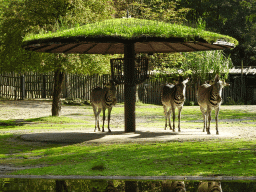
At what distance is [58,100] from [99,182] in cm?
1655

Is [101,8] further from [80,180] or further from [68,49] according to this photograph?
[80,180]

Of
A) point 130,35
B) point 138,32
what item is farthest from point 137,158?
point 138,32

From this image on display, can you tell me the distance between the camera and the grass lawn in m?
10.3

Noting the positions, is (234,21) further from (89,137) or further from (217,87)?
(89,137)

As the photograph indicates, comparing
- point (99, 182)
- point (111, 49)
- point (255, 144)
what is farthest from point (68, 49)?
point (99, 182)

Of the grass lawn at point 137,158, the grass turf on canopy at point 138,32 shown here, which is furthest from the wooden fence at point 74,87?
the grass lawn at point 137,158

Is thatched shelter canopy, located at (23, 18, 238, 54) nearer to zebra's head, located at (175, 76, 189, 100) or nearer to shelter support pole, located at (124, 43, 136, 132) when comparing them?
shelter support pole, located at (124, 43, 136, 132)

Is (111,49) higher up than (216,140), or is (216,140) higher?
(111,49)

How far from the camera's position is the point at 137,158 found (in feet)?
38.2

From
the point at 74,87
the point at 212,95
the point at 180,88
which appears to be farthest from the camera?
the point at 74,87

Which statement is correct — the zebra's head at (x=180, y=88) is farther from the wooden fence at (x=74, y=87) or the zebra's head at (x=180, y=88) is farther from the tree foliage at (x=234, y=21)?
the tree foliage at (x=234, y=21)

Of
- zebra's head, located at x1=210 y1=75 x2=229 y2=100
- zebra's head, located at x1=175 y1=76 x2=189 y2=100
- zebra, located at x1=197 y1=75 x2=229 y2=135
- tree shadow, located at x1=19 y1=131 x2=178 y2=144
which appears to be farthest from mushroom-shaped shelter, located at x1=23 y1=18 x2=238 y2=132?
zebra's head, located at x1=175 y1=76 x2=189 y2=100

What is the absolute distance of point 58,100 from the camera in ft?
83.1

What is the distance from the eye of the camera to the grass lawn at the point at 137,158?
406 inches
